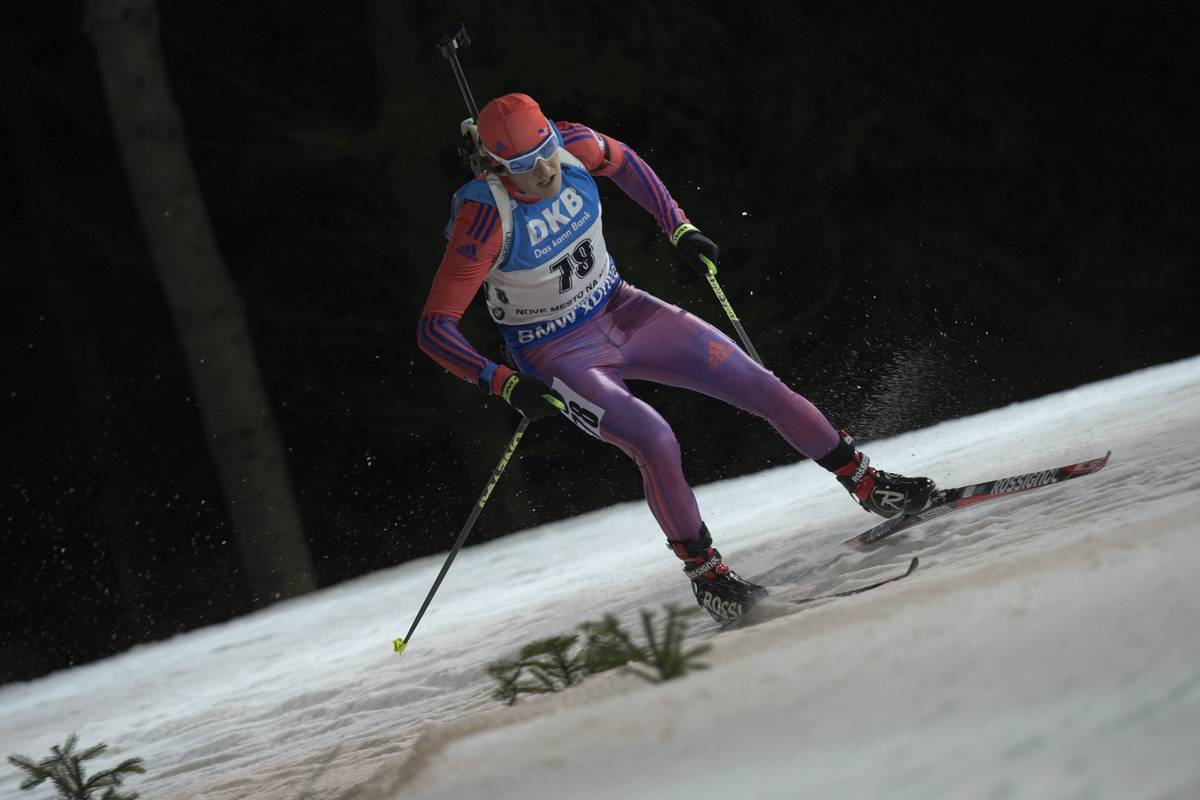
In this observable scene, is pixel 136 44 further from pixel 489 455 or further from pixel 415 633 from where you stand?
pixel 415 633

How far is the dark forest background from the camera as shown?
8781mm

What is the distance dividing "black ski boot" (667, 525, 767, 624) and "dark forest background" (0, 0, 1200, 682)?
5.00m

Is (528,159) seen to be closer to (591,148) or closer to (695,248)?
(591,148)

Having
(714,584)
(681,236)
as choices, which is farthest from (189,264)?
(714,584)

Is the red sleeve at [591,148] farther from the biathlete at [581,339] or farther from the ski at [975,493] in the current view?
A: the ski at [975,493]

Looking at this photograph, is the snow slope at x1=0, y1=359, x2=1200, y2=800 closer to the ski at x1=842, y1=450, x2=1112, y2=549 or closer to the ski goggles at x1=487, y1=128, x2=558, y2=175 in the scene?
the ski at x1=842, y1=450, x2=1112, y2=549

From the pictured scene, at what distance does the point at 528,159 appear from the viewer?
338 centimetres

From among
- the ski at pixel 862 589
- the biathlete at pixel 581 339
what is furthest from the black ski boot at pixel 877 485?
the ski at pixel 862 589

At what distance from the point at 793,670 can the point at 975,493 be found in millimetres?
2104

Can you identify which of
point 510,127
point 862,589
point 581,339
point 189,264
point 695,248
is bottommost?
point 862,589

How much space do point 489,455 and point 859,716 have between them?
7.19 m

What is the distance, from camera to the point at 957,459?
5.04 m

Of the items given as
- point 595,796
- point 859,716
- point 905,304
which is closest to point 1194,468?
point 859,716

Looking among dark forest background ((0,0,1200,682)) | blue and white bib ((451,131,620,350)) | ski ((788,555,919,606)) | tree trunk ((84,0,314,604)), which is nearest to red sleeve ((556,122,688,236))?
blue and white bib ((451,131,620,350))
